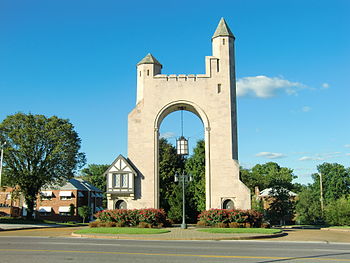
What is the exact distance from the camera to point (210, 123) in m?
33.8

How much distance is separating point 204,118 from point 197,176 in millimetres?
8544

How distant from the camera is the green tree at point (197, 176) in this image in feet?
121

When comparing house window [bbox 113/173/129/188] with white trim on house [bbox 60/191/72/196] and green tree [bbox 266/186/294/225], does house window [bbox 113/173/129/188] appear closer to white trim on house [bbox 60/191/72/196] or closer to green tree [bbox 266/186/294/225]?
green tree [bbox 266/186/294/225]

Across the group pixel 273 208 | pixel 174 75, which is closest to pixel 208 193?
pixel 174 75

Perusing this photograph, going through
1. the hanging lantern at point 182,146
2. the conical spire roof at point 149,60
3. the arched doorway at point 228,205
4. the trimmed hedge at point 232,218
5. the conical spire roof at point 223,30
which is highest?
the conical spire roof at point 223,30

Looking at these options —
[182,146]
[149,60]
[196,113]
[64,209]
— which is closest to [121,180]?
[182,146]

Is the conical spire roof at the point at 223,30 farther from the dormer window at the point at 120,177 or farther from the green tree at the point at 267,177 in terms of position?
the green tree at the point at 267,177

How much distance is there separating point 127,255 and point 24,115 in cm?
3402

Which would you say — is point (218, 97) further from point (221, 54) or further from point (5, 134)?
point (5, 134)

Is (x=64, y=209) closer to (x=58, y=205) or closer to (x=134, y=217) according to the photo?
(x=58, y=205)

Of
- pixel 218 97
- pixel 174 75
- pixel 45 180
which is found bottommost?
pixel 45 180

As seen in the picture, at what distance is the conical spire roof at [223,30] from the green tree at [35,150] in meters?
21.0

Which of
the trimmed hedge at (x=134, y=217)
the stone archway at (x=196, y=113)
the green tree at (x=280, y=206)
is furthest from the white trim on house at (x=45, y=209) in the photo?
the green tree at (x=280, y=206)

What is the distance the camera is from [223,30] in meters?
35.2
